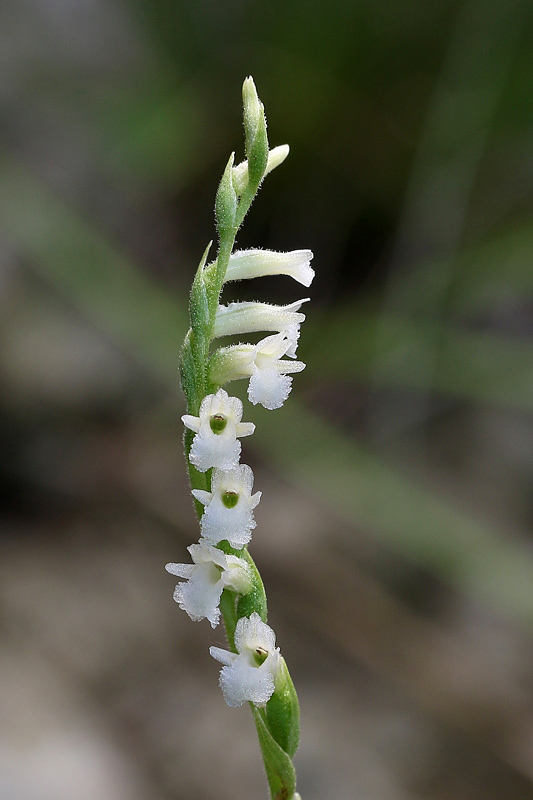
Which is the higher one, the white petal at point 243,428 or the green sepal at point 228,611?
the white petal at point 243,428

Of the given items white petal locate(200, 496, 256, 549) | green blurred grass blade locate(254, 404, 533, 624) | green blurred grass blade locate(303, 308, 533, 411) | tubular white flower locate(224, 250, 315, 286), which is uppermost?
green blurred grass blade locate(303, 308, 533, 411)

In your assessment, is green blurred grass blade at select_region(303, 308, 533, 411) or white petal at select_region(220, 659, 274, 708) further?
green blurred grass blade at select_region(303, 308, 533, 411)

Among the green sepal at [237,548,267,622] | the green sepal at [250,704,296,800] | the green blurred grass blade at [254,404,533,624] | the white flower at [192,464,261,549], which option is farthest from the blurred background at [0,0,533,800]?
the white flower at [192,464,261,549]

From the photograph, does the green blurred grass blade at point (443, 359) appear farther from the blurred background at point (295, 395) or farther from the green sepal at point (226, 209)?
the green sepal at point (226, 209)

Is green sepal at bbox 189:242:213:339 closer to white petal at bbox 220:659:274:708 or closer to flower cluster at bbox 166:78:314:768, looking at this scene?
flower cluster at bbox 166:78:314:768

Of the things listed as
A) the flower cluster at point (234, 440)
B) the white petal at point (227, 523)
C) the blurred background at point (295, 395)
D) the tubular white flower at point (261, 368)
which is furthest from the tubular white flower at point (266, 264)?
the blurred background at point (295, 395)

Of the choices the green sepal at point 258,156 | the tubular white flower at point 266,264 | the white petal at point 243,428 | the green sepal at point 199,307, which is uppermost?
the green sepal at point 258,156

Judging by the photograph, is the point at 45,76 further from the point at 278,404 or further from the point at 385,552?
the point at 278,404

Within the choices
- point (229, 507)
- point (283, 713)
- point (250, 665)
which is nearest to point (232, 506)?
point (229, 507)
